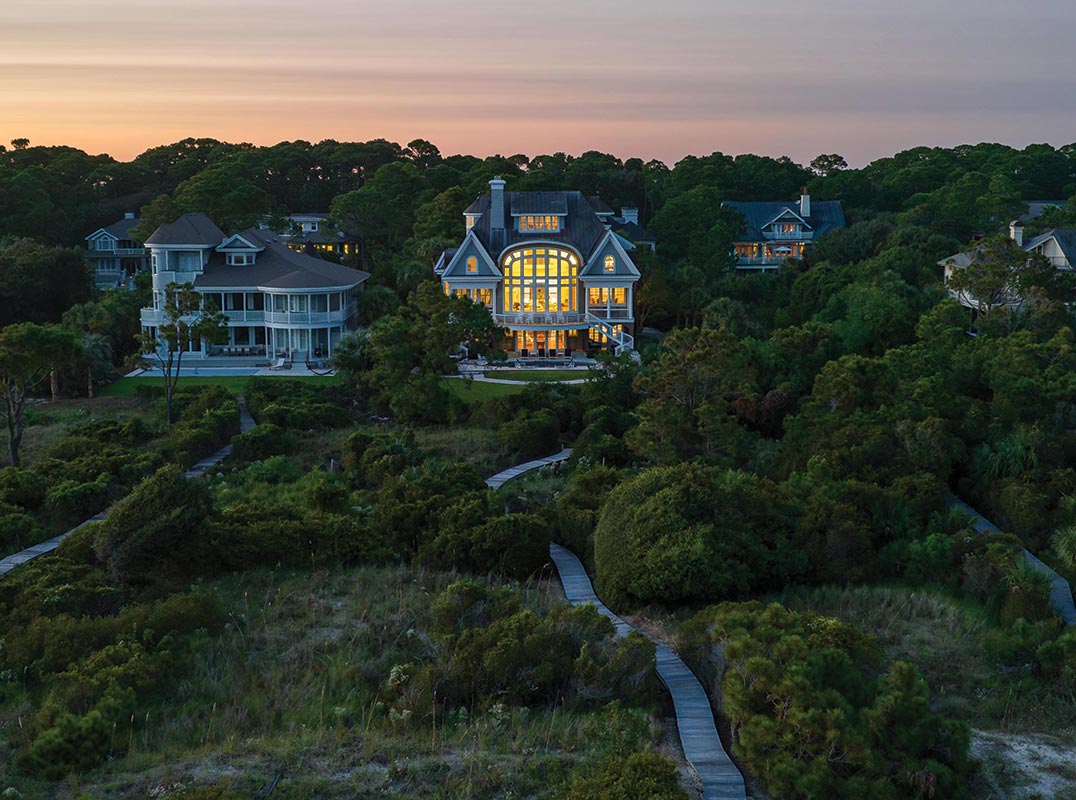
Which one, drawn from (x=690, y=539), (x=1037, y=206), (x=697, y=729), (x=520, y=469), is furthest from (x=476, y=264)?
(x=1037, y=206)

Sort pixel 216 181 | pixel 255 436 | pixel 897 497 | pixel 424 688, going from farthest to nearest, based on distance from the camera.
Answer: pixel 216 181 < pixel 255 436 < pixel 897 497 < pixel 424 688

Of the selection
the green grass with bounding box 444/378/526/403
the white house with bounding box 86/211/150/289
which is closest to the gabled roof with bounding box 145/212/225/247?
the green grass with bounding box 444/378/526/403

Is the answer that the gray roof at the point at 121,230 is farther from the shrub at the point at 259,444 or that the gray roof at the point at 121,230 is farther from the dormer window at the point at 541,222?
the shrub at the point at 259,444

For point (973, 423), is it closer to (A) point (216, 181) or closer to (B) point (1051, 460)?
(B) point (1051, 460)

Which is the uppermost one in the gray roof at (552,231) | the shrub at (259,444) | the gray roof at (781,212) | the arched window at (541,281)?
the gray roof at (781,212)

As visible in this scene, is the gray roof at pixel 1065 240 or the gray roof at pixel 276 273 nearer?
the gray roof at pixel 276 273

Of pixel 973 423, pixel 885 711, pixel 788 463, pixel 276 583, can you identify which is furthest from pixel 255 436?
pixel 885 711

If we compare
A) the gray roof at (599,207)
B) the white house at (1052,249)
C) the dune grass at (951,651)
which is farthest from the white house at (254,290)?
the dune grass at (951,651)
